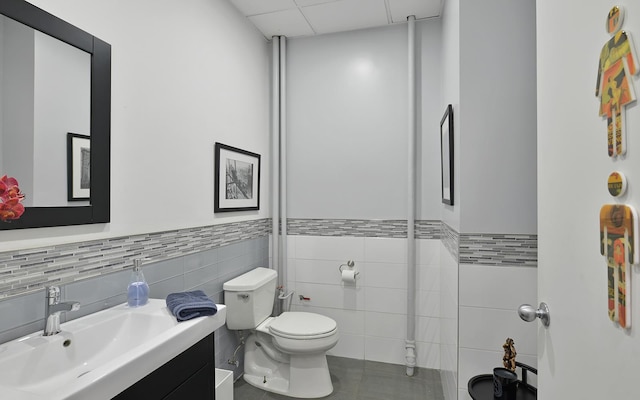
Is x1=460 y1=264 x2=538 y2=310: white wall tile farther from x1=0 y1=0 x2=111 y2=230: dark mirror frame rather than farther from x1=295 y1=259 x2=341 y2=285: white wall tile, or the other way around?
x1=0 y1=0 x2=111 y2=230: dark mirror frame

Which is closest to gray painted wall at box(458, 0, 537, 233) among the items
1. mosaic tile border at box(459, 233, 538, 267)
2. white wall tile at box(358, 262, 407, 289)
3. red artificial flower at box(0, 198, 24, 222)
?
mosaic tile border at box(459, 233, 538, 267)

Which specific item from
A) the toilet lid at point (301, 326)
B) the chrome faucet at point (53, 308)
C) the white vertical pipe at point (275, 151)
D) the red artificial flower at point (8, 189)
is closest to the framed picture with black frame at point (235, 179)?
the white vertical pipe at point (275, 151)

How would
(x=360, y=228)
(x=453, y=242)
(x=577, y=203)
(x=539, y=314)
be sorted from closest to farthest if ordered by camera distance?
(x=577, y=203) → (x=539, y=314) → (x=453, y=242) → (x=360, y=228)

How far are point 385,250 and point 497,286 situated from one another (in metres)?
1.11

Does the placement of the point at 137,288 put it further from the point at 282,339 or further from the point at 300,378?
the point at 300,378

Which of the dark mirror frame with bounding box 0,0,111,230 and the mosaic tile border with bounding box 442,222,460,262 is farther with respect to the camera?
the mosaic tile border with bounding box 442,222,460,262

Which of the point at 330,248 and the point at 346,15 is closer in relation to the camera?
the point at 346,15

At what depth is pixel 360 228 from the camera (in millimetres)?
2742

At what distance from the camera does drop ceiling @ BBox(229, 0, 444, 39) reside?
2.38 metres

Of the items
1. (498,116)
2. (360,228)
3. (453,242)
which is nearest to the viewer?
(498,116)

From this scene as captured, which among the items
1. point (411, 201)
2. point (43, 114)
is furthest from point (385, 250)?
point (43, 114)

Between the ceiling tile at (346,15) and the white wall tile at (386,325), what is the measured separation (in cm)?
222

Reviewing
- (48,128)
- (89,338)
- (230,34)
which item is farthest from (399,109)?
(89,338)

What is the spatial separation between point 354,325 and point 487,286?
1.36 m
